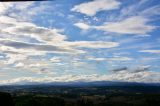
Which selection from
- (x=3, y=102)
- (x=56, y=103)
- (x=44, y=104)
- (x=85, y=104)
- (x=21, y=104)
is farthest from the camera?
(x=85, y=104)

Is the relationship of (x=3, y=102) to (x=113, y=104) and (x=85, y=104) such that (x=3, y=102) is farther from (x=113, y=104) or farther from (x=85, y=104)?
(x=113, y=104)

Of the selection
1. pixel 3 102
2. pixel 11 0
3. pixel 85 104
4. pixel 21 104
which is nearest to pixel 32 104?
pixel 21 104

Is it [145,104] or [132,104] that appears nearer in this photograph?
[145,104]

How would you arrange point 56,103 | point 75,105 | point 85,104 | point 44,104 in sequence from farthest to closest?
point 85,104 < point 75,105 < point 56,103 < point 44,104

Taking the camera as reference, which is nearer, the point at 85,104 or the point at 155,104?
the point at 155,104

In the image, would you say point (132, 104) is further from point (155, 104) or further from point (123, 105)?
point (155, 104)

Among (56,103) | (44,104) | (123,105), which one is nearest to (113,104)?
(123,105)

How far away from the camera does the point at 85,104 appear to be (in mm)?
111812

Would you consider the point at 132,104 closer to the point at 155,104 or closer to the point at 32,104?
the point at 155,104

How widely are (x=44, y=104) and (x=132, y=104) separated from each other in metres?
42.4

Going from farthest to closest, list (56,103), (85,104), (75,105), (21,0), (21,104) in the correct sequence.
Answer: (85,104), (75,105), (56,103), (21,104), (21,0)

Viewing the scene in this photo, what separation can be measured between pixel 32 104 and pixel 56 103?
48.2 feet

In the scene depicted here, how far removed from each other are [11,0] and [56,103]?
92.0m

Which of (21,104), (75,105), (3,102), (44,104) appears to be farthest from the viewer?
(75,105)
